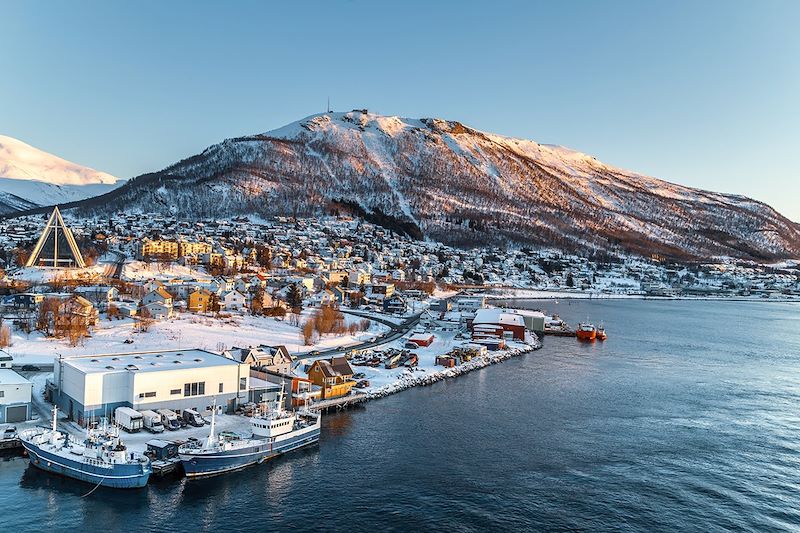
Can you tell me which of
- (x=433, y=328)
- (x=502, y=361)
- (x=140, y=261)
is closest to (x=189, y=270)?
(x=140, y=261)

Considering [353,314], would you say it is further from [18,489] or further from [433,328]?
[18,489]

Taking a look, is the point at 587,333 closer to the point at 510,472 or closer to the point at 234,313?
the point at 234,313

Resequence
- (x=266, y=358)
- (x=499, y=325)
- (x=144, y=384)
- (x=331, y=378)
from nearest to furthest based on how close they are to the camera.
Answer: (x=144, y=384), (x=331, y=378), (x=266, y=358), (x=499, y=325)

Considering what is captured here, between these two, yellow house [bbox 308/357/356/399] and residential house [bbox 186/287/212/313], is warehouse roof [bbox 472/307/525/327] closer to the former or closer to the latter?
residential house [bbox 186/287/212/313]

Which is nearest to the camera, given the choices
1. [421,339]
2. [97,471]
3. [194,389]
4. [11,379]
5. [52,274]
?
[97,471]

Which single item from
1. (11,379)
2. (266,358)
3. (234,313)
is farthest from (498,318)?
(11,379)

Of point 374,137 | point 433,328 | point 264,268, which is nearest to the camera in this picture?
point 433,328

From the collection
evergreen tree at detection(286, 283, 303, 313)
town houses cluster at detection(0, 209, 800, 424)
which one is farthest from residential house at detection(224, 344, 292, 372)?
evergreen tree at detection(286, 283, 303, 313)
